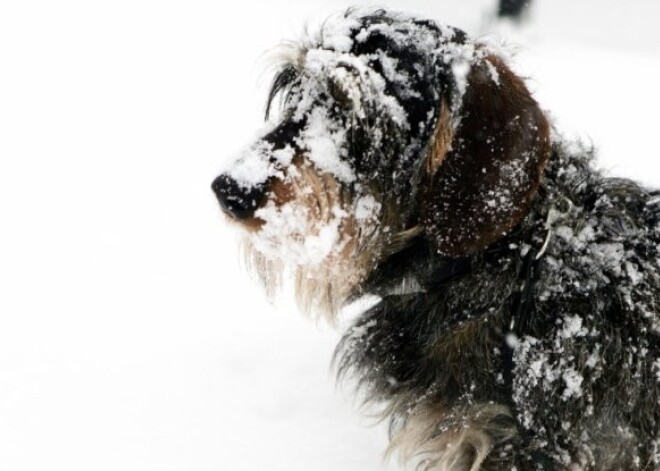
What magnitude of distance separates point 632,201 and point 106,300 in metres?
2.70

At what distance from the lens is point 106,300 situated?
12.2 feet

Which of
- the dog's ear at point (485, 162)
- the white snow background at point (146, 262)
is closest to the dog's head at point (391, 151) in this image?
the dog's ear at point (485, 162)

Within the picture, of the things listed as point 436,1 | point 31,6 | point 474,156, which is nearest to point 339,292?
point 474,156

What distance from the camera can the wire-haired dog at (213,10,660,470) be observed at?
7.06 ft

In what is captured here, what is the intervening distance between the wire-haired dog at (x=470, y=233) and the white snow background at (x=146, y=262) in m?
0.34

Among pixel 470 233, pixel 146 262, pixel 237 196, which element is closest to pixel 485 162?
pixel 470 233

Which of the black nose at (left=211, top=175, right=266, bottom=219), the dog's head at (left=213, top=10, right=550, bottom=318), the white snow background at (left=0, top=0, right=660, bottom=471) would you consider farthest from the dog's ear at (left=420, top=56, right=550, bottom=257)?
the black nose at (left=211, top=175, right=266, bottom=219)

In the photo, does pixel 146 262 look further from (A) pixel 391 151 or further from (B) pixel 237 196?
(A) pixel 391 151

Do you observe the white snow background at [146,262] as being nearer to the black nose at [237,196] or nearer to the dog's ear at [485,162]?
the black nose at [237,196]

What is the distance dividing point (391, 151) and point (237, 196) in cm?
53

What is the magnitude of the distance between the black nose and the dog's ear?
1.86 ft

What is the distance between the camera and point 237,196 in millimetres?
2150

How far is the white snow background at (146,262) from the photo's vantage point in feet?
9.95

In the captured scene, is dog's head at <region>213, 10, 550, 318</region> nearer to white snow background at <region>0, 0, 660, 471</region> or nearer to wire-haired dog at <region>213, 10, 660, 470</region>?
wire-haired dog at <region>213, 10, 660, 470</region>
